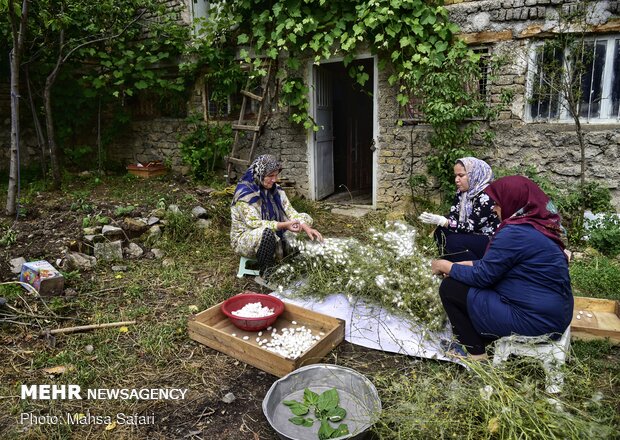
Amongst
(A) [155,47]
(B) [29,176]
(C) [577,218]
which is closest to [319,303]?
(C) [577,218]

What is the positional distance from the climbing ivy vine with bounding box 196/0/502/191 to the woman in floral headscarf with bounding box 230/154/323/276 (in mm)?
2571

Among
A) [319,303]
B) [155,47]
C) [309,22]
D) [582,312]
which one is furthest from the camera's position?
[155,47]

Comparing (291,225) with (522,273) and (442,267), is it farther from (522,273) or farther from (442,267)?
(522,273)

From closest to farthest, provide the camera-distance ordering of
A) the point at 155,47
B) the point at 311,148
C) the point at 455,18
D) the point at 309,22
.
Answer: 1. the point at 455,18
2. the point at 309,22
3. the point at 311,148
4. the point at 155,47

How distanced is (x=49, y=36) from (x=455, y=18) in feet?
20.9

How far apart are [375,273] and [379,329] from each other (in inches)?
18.2

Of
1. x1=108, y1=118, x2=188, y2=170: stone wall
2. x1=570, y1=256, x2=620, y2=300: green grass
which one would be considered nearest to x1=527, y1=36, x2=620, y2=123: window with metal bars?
x1=570, y1=256, x2=620, y2=300: green grass

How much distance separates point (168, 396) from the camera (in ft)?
8.91

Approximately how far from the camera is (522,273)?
2508 millimetres

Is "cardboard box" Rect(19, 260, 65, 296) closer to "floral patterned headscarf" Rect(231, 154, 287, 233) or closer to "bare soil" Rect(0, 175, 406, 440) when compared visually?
"bare soil" Rect(0, 175, 406, 440)

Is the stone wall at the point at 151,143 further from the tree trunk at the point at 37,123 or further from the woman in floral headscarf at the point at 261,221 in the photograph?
the woman in floral headscarf at the point at 261,221

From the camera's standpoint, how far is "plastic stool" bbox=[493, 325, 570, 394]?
2301 mm

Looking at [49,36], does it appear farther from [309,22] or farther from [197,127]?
[309,22]

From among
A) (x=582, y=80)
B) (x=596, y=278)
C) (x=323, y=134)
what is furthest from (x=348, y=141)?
(x=596, y=278)
